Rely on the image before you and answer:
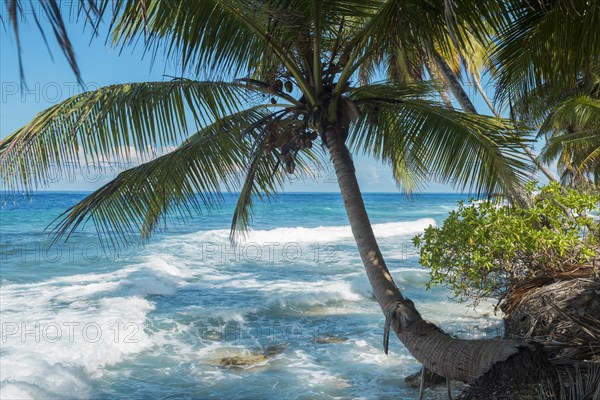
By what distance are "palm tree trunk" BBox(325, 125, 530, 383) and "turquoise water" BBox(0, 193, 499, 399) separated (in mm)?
2509

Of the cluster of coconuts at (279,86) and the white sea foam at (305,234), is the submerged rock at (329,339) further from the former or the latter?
the white sea foam at (305,234)

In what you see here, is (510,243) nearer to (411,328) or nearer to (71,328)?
(411,328)

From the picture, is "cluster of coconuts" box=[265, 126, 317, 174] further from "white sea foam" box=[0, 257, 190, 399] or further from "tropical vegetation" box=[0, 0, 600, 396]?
"white sea foam" box=[0, 257, 190, 399]

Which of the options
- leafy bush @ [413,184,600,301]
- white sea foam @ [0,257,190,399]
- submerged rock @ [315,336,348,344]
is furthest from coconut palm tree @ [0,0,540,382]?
submerged rock @ [315,336,348,344]

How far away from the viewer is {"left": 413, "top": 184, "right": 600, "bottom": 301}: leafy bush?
5.50 meters

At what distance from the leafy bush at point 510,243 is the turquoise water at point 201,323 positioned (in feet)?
6.26

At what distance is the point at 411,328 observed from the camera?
4.49 meters

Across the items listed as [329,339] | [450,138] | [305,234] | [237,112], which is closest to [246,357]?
[329,339]

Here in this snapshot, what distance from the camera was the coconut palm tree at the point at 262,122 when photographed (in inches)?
175

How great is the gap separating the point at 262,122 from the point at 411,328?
7.05 ft

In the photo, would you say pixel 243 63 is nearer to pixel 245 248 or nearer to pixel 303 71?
pixel 303 71

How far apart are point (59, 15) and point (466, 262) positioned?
16.2ft

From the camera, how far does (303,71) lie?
510 centimetres

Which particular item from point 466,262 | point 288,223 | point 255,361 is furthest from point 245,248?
point 466,262
